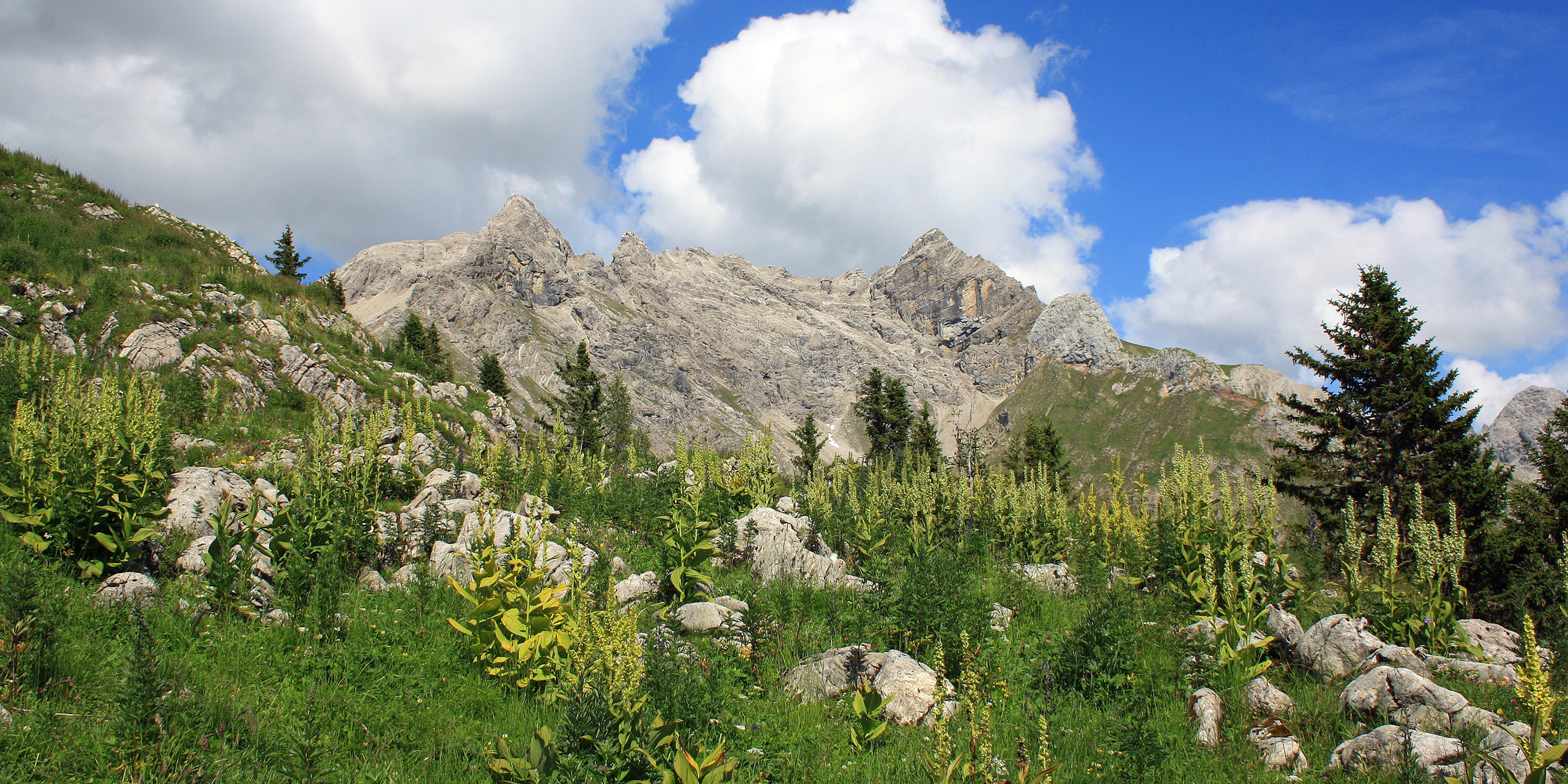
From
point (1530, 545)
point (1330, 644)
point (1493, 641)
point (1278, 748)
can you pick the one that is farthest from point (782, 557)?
point (1530, 545)

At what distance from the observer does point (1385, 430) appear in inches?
834

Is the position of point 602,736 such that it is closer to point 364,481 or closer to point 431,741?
point 431,741

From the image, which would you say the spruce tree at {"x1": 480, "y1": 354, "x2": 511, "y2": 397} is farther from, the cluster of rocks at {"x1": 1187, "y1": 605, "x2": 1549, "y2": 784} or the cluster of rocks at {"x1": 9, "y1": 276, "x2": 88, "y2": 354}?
the cluster of rocks at {"x1": 1187, "y1": 605, "x2": 1549, "y2": 784}

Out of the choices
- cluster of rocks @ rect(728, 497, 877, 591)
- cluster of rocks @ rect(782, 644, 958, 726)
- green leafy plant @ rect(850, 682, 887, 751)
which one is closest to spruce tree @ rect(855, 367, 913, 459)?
cluster of rocks @ rect(728, 497, 877, 591)

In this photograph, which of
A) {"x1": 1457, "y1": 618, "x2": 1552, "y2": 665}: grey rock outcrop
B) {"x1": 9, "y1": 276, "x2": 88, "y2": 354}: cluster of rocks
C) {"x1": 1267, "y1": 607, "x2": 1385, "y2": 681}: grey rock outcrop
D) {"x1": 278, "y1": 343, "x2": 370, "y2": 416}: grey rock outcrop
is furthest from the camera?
{"x1": 278, "y1": 343, "x2": 370, "y2": 416}: grey rock outcrop

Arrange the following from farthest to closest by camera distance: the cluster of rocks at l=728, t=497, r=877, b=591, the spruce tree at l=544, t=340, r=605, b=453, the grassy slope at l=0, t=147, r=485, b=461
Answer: the spruce tree at l=544, t=340, r=605, b=453 → the grassy slope at l=0, t=147, r=485, b=461 → the cluster of rocks at l=728, t=497, r=877, b=591

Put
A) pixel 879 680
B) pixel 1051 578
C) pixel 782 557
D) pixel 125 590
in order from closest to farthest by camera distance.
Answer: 1. pixel 125 590
2. pixel 879 680
3. pixel 782 557
4. pixel 1051 578

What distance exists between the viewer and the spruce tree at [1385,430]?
20.0 m

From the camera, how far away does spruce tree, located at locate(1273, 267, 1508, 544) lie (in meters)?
20.0

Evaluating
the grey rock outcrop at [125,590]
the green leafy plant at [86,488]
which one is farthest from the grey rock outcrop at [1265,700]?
the green leafy plant at [86,488]

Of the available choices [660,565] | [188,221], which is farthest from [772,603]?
[188,221]

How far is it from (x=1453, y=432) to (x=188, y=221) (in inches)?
1807

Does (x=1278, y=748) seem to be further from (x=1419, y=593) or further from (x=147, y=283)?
(x=147, y=283)

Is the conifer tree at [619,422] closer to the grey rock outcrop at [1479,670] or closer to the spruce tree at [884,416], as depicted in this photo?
the spruce tree at [884,416]
